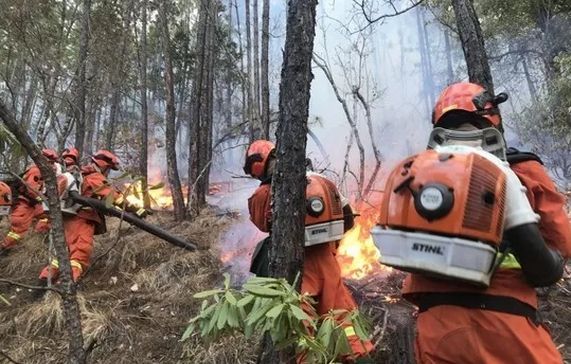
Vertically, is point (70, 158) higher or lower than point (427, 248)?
higher

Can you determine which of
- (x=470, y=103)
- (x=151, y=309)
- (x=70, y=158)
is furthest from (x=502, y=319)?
(x=70, y=158)

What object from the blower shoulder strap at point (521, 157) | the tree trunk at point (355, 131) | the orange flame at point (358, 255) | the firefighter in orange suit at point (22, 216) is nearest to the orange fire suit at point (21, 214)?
the firefighter in orange suit at point (22, 216)

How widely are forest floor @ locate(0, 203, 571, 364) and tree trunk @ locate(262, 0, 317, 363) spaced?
1308 mm

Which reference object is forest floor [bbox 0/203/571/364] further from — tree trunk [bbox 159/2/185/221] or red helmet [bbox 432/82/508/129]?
red helmet [bbox 432/82/508/129]

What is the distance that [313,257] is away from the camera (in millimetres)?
3715

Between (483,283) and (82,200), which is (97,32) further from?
(483,283)

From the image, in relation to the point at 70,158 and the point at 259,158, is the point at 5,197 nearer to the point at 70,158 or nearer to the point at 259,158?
the point at 70,158

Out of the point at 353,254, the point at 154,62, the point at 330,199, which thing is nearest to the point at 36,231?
the point at 353,254

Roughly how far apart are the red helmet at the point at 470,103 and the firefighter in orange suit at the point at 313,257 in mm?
1536

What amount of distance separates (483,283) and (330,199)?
1.94 metres

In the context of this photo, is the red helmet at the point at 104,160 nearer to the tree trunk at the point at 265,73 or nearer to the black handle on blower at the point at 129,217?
the black handle on blower at the point at 129,217

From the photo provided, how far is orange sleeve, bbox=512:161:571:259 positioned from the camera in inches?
80.2

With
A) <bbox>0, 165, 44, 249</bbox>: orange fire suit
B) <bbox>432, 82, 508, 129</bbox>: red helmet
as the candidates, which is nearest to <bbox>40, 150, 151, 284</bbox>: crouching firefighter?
<bbox>0, 165, 44, 249</bbox>: orange fire suit

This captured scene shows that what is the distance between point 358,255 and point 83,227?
11.7 ft
